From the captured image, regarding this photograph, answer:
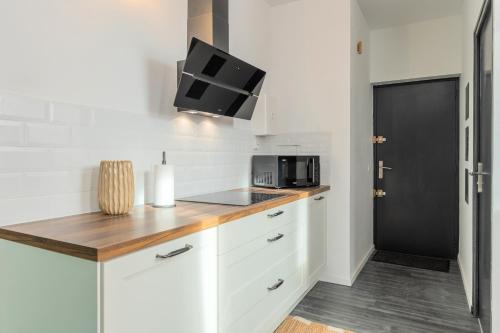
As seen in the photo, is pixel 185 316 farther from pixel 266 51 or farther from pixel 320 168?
pixel 266 51

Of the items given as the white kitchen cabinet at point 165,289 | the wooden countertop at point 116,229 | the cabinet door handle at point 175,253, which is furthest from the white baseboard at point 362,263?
the cabinet door handle at point 175,253

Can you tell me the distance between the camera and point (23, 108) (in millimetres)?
1396

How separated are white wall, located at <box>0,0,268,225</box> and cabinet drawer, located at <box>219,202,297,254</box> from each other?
0.62 meters

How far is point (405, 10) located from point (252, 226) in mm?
2986

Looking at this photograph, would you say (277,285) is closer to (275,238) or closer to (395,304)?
(275,238)

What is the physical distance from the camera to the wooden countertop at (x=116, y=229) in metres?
1.05

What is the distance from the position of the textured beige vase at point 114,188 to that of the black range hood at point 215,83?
1.74ft

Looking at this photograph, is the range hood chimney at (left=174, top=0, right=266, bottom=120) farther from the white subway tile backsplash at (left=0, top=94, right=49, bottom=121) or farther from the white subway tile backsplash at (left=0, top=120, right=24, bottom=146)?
the white subway tile backsplash at (left=0, top=120, right=24, bottom=146)

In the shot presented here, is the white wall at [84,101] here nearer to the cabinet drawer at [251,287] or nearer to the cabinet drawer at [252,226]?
the cabinet drawer at [252,226]

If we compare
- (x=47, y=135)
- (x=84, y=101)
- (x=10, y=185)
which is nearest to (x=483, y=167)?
(x=84, y=101)

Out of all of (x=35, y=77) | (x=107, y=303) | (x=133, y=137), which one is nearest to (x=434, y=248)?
(x=133, y=137)

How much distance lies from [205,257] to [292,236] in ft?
3.46

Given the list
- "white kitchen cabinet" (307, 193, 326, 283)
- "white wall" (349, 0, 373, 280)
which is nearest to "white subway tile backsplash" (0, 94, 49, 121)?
"white kitchen cabinet" (307, 193, 326, 283)

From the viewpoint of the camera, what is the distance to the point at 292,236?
2404mm
